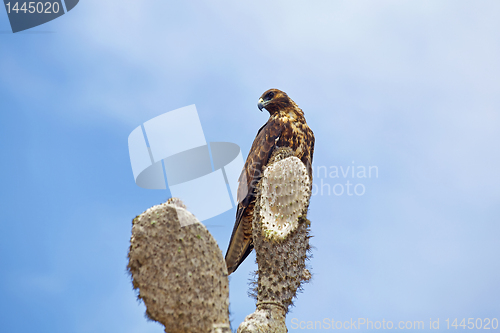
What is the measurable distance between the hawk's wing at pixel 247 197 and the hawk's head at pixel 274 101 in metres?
0.39

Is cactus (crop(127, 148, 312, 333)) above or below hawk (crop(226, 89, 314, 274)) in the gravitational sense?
below

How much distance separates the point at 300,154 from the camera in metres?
5.79

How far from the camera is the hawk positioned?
545cm

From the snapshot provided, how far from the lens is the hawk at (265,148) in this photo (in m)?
5.45

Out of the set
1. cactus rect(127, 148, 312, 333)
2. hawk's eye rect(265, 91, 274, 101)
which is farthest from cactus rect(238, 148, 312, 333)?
hawk's eye rect(265, 91, 274, 101)

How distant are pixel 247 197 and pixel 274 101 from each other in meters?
1.59

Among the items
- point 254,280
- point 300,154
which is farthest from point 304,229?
point 300,154

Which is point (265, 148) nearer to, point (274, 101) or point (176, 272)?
point (274, 101)

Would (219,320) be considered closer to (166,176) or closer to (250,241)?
(166,176)

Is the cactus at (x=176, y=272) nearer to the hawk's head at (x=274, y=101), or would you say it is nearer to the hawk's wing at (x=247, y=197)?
the hawk's wing at (x=247, y=197)

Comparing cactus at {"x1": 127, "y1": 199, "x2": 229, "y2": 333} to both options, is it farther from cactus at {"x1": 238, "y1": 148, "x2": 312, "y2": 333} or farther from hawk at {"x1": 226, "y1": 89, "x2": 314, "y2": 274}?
hawk at {"x1": 226, "y1": 89, "x2": 314, "y2": 274}

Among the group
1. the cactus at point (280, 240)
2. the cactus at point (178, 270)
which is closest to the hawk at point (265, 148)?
the cactus at point (280, 240)

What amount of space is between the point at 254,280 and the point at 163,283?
204 centimetres

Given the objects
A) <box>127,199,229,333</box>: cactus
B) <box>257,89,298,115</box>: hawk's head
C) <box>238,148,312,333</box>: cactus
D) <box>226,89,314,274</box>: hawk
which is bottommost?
<box>127,199,229,333</box>: cactus
